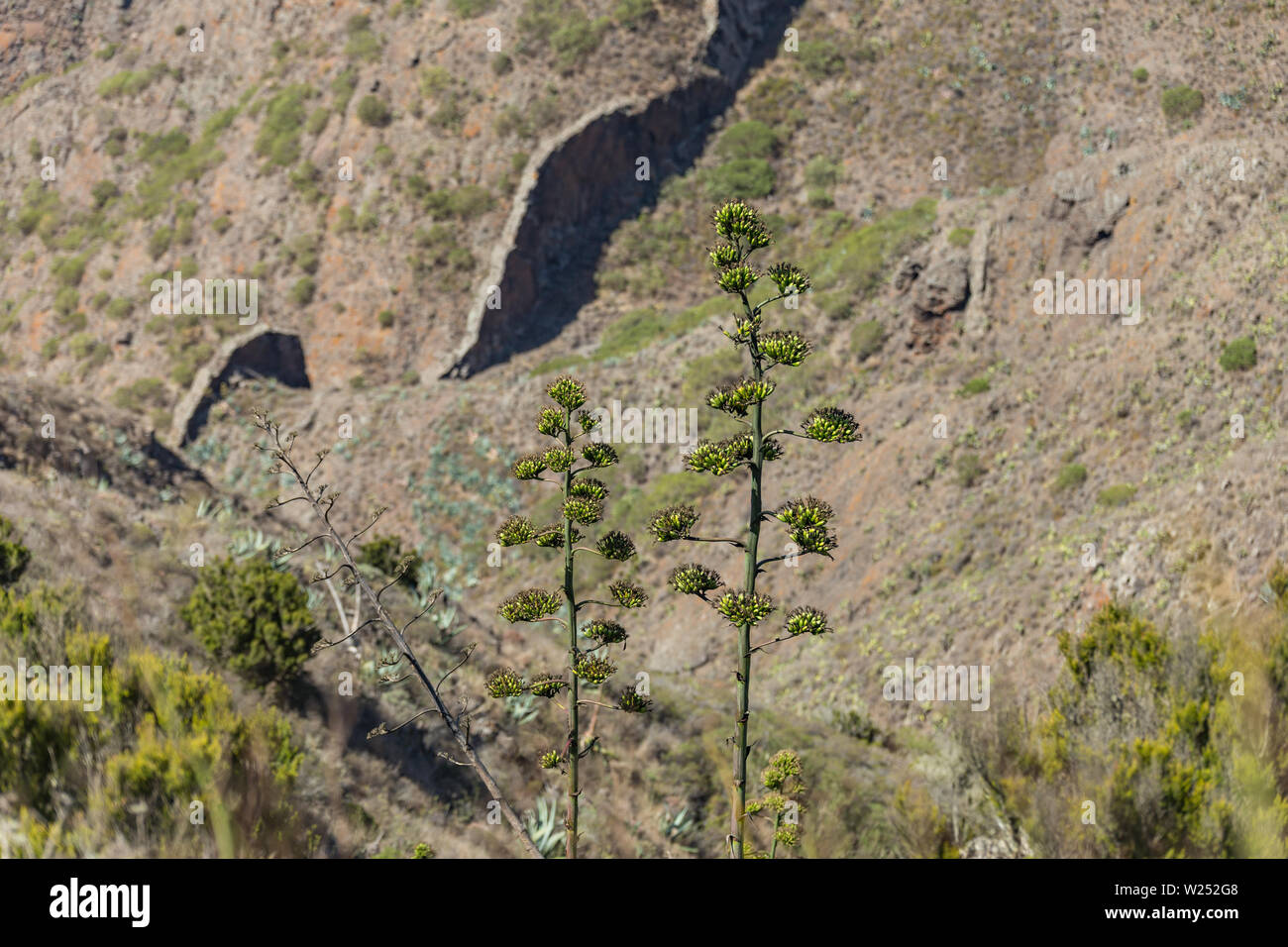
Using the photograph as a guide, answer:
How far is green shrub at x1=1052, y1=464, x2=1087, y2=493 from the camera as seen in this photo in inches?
1064

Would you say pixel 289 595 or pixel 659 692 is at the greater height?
pixel 289 595

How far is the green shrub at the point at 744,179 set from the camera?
5428cm

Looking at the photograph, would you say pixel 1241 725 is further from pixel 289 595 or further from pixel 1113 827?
pixel 289 595

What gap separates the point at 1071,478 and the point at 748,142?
34898 millimetres

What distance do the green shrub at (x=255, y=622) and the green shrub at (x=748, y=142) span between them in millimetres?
44860

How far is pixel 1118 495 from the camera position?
25547 millimetres

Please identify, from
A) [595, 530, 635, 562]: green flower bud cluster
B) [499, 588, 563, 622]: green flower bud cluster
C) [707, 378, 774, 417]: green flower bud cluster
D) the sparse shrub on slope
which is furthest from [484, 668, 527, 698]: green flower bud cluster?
the sparse shrub on slope

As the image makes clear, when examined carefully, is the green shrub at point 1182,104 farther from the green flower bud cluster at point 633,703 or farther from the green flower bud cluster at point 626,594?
the green flower bud cluster at point 633,703

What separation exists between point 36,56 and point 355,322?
137ft

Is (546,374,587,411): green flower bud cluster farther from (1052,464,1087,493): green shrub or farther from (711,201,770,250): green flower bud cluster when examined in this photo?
(1052,464,1087,493): green shrub

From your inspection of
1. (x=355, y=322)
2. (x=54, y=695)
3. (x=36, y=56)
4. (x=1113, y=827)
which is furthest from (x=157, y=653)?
(x=36, y=56)

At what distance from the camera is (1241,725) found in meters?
11.3

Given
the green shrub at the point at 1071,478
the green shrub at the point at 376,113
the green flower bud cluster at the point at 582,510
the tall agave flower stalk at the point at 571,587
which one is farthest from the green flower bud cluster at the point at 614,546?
the green shrub at the point at 376,113

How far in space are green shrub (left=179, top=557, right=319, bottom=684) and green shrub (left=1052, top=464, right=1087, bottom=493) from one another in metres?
19.1
